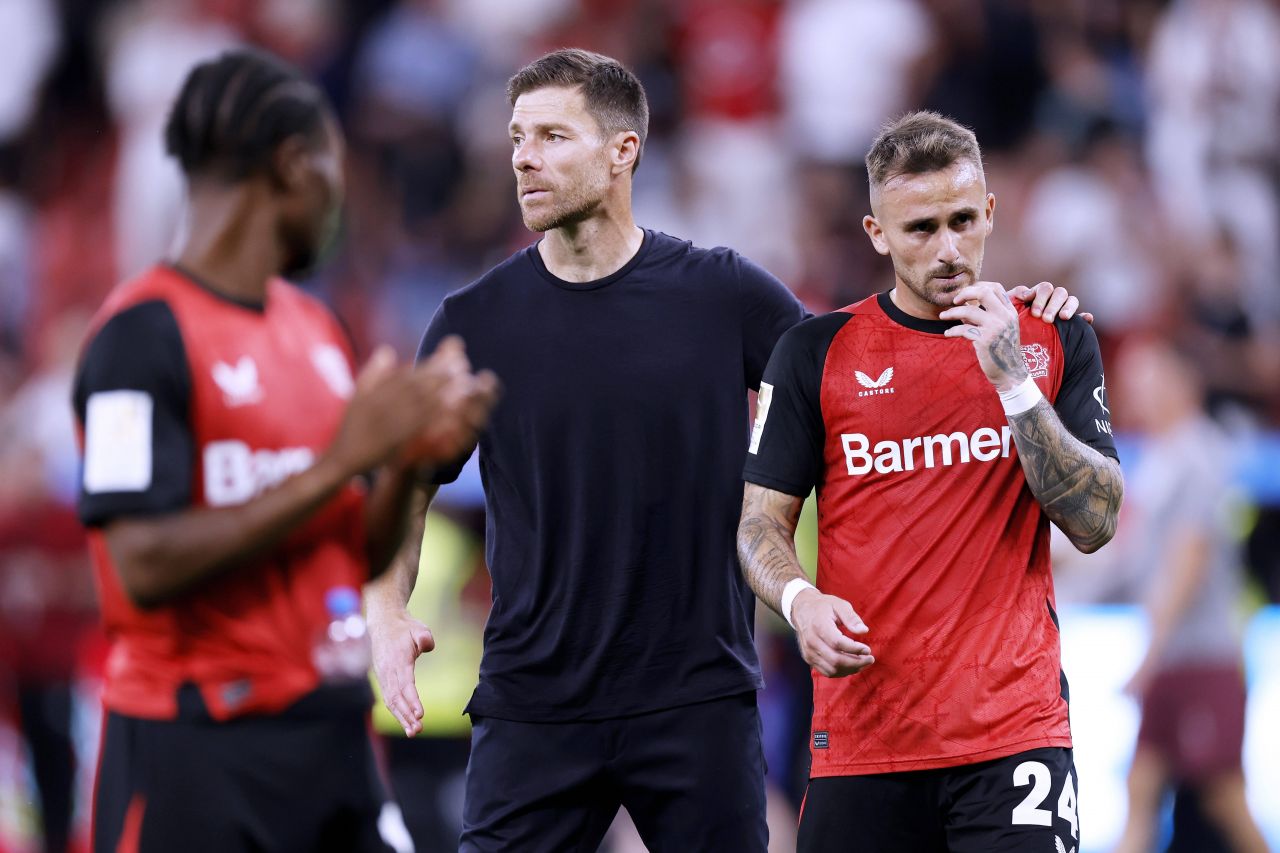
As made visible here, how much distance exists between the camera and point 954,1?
44.6ft

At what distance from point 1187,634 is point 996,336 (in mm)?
5212

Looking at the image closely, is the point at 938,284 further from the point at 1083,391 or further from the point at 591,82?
the point at 591,82

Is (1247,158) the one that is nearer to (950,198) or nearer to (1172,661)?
(1172,661)

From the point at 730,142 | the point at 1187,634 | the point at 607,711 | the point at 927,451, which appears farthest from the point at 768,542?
the point at 730,142

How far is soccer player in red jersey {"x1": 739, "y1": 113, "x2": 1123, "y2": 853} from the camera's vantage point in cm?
449

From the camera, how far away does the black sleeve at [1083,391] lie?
4.66 metres

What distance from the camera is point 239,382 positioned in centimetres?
370

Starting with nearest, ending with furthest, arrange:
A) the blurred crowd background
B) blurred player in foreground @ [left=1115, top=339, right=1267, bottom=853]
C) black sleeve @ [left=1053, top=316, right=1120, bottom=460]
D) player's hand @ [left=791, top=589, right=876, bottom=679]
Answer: player's hand @ [left=791, top=589, right=876, bottom=679] < black sleeve @ [left=1053, top=316, right=1120, bottom=460] < blurred player in foreground @ [left=1115, top=339, right=1267, bottom=853] < the blurred crowd background

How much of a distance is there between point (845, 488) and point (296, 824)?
1714mm

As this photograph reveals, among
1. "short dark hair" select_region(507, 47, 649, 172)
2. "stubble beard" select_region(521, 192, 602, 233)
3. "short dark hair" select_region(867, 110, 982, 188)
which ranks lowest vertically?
"stubble beard" select_region(521, 192, 602, 233)

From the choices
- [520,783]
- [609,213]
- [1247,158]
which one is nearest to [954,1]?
[1247,158]

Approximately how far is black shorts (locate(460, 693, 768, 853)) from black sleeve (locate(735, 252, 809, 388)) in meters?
0.94

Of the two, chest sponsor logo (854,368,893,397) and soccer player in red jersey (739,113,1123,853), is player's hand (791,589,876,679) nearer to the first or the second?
soccer player in red jersey (739,113,1123,853)

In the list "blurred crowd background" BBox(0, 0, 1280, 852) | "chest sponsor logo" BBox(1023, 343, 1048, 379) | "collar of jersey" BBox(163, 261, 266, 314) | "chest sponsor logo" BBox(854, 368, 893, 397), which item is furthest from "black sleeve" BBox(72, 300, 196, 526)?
"blurred crowd background" BBox(0, 0, 1280, 852)
